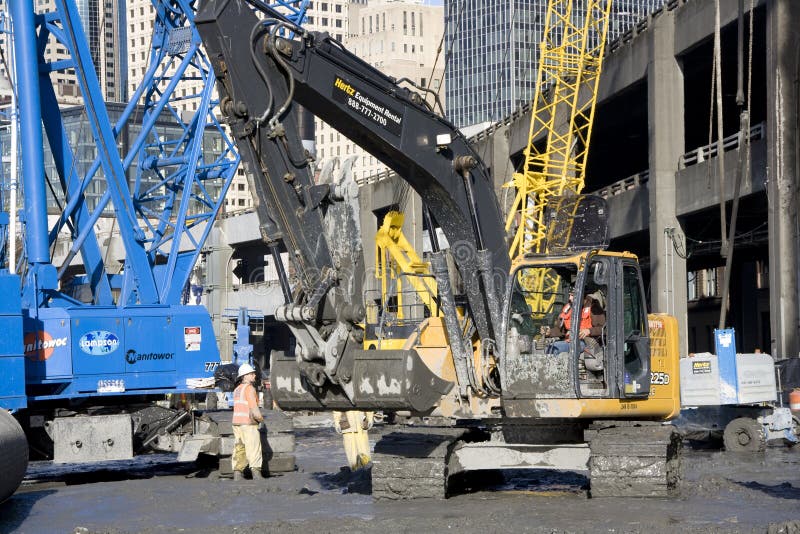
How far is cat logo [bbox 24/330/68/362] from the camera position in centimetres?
1842

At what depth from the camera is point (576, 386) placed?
13570mm

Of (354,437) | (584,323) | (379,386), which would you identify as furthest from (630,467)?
(354,437)

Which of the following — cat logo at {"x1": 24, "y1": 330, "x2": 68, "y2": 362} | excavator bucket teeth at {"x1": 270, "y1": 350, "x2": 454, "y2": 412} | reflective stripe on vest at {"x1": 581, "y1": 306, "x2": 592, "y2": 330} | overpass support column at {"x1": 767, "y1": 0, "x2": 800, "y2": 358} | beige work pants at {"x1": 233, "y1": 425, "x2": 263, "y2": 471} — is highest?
overpass support column at {"x1": 767, "y1": 0, "x2": 800, "y2": 358}

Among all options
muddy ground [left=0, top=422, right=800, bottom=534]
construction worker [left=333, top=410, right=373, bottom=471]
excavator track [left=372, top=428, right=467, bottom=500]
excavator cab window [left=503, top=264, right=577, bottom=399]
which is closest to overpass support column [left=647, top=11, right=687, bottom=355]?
muddy ground [left=0, top=422, right=800, bottom=534]

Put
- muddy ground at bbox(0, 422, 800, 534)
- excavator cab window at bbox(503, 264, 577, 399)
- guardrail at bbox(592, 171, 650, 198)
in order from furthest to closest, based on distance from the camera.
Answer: guardrail at bbox(592, 171, 650, 198)
excavator cab window at bbox(503, 264, 577, 399)
muddy ground at bbox(0, 422, 800, 534)

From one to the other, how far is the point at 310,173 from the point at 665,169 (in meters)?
26.5

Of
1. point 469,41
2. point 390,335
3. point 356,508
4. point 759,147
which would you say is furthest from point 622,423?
point 469,41

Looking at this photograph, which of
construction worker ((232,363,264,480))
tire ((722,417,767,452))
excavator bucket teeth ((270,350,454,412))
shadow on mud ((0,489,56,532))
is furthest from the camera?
tire ((722,417,767,452))

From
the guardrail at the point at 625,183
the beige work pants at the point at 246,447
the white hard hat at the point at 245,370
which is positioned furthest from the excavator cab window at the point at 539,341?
the guardrail at the point at 625,183

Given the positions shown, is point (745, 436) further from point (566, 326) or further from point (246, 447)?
point (566, 326)

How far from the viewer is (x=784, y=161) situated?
30781 mm

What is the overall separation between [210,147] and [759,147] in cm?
8320

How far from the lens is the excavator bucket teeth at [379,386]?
1276 cm

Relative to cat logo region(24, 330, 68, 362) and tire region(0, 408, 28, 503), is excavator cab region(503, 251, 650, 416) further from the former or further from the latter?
cat logo region(24, 330, 68, 362)
